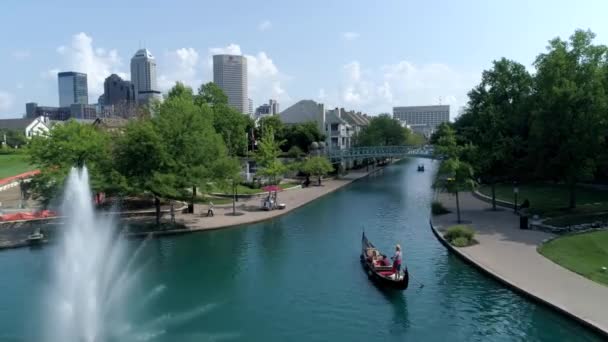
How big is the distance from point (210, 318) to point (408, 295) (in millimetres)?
10180

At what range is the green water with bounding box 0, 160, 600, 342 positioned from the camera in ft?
66.4

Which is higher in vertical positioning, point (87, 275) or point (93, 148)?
point (93, 148)

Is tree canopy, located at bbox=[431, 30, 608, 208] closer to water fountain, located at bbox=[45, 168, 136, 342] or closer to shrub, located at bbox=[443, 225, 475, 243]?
shrub, located at bbox=[443, 225, 475, 243]

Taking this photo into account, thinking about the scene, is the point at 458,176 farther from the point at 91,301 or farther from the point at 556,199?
the point at 91,301

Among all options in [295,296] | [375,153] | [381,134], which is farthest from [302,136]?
[295,296]

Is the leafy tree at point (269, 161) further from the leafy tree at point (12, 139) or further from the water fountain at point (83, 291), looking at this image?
the leafy tree at point (12, 139)

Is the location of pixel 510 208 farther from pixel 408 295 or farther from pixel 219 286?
pixel 219 286

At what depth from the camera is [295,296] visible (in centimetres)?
2464

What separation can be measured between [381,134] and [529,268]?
9460 cm

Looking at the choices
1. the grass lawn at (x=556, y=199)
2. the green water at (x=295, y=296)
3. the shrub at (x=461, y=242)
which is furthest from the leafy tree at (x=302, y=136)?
the shrub at (x=461, y=242)

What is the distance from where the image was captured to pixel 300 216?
157 feet

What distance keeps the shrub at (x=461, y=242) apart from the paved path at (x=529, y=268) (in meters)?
0.73

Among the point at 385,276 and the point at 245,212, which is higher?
the point at 245,212

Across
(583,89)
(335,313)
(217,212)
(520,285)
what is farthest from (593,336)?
(217,212)
